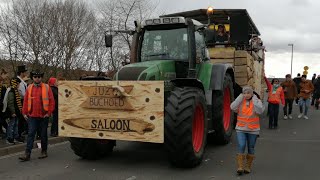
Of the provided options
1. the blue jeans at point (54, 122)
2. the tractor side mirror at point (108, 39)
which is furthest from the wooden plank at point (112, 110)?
the blue jeans at point (54, 122)

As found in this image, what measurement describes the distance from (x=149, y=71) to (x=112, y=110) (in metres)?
1.04

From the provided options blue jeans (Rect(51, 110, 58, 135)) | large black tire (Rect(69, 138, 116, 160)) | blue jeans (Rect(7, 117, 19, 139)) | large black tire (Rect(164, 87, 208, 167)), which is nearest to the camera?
large black tire (Rect(164, 87, 208, 167))

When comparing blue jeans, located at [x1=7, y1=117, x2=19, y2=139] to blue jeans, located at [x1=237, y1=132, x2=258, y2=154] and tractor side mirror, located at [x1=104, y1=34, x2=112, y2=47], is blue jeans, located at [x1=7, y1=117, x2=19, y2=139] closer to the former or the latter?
tractor side mirror, located at [x1=104, y1=34, x2=112, y2=47]

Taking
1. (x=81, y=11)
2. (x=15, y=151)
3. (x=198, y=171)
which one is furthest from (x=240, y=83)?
(x=81, y=11)

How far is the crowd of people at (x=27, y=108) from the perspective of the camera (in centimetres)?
827

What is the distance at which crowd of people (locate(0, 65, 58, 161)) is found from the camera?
8266 mm

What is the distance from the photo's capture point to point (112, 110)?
7203 mm

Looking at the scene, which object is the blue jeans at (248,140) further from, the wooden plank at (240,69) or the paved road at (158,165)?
the wooden plank at (240,69)

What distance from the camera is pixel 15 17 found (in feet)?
Answer: 69.8

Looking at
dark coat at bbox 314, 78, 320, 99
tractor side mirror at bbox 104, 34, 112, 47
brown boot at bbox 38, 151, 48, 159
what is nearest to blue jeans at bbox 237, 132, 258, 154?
tractor side mirror at bbox 104, 34, 112, 47

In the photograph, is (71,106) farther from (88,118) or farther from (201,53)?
(201,53)

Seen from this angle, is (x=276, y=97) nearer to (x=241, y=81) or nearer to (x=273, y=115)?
(x=273, y=115)

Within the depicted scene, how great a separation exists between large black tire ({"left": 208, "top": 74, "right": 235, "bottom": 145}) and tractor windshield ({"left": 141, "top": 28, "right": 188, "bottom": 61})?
130 centimetres

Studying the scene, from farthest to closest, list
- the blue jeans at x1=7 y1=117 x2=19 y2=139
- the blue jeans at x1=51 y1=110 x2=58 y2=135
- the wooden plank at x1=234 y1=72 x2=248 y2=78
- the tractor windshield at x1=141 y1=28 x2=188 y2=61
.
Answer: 1. the wooden plank at x1=234 y1=72 x2=248 y2=78
2. the blue jeans at x1=51 y1=110 x2=58 y2=135
3. the blue jeans at x1=7 y1=117 x2=19 y2=139
4. the tractor windshield at x1=141 y1=28 x2=188 y2=61
